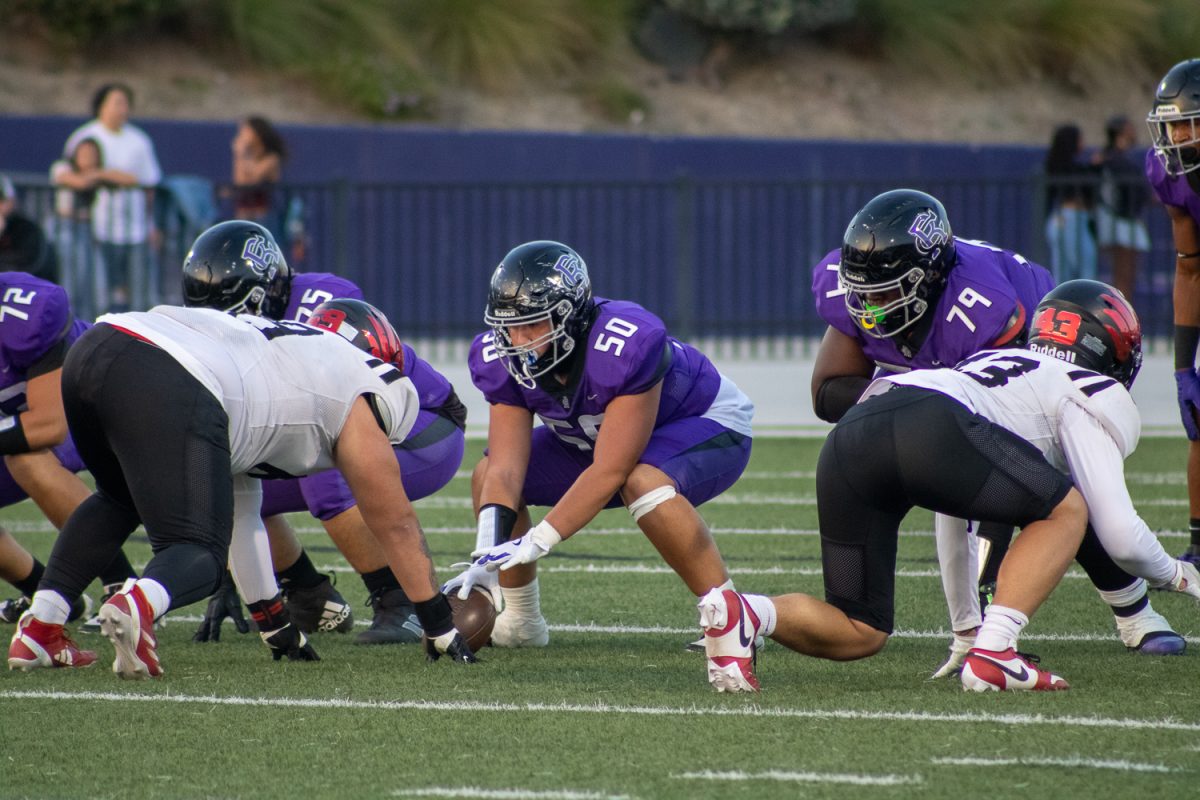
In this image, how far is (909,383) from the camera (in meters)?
4.39

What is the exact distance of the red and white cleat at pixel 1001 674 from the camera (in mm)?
4258

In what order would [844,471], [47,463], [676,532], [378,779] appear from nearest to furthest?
[378,779] → [844,471] → [676,532] → [47,463]

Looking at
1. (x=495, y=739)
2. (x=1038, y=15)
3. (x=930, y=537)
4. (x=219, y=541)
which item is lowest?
(x=930, y=537)

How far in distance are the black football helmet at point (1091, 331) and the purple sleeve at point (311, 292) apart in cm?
242

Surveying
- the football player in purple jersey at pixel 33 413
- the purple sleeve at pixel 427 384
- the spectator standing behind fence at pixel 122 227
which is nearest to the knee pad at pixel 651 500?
the purple sleeve at pixel 427 384

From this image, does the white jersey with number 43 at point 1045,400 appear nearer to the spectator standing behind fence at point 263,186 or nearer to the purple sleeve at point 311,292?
the purple sleeve at point 311,292

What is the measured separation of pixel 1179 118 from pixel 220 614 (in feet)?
11.8

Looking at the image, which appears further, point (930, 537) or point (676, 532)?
point (930, 537)

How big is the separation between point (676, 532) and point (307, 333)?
119 cm

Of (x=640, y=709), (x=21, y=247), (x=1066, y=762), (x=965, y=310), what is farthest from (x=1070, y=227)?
(x=1066, y=762)

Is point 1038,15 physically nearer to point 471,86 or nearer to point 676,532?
Result: point 471,86

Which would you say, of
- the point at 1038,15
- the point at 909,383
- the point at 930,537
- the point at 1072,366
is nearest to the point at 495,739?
the point at 909,383

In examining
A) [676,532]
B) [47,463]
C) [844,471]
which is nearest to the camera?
[844,471]

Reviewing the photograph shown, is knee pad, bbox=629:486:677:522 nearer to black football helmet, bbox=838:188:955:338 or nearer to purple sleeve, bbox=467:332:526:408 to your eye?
purple sleeve, bbox=467:332:526:408
